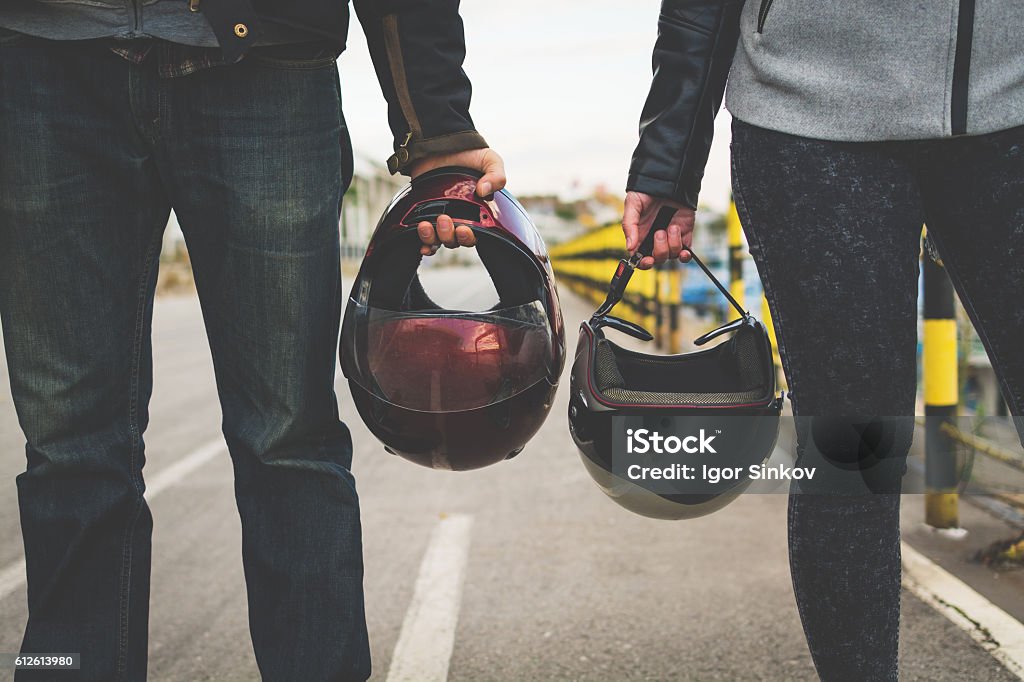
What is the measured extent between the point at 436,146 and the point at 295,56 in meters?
0.29

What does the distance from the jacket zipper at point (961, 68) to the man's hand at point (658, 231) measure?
470 millimetres

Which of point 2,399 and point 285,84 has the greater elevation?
point 285,84

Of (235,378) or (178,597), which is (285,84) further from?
(178,597)

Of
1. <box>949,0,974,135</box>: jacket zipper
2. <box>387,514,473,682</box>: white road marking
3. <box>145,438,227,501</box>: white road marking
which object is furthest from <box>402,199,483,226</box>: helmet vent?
<box>145,438,227,501</box>: white road marking

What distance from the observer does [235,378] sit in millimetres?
1621

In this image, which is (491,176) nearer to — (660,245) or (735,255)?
(660,245)

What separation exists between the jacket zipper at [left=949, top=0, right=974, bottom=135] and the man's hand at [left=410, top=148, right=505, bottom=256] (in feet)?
2.39

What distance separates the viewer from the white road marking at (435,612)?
7.57ft

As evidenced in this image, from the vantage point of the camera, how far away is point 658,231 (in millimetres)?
1724

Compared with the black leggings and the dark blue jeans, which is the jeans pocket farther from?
the black leggings

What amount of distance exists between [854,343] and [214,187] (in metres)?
1.00

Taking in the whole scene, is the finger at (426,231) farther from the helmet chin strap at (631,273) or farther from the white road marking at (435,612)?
the white road marking at (435,612)

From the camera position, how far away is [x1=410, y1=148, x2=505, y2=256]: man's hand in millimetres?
1631

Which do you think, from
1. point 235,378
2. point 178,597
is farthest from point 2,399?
point 235,378
